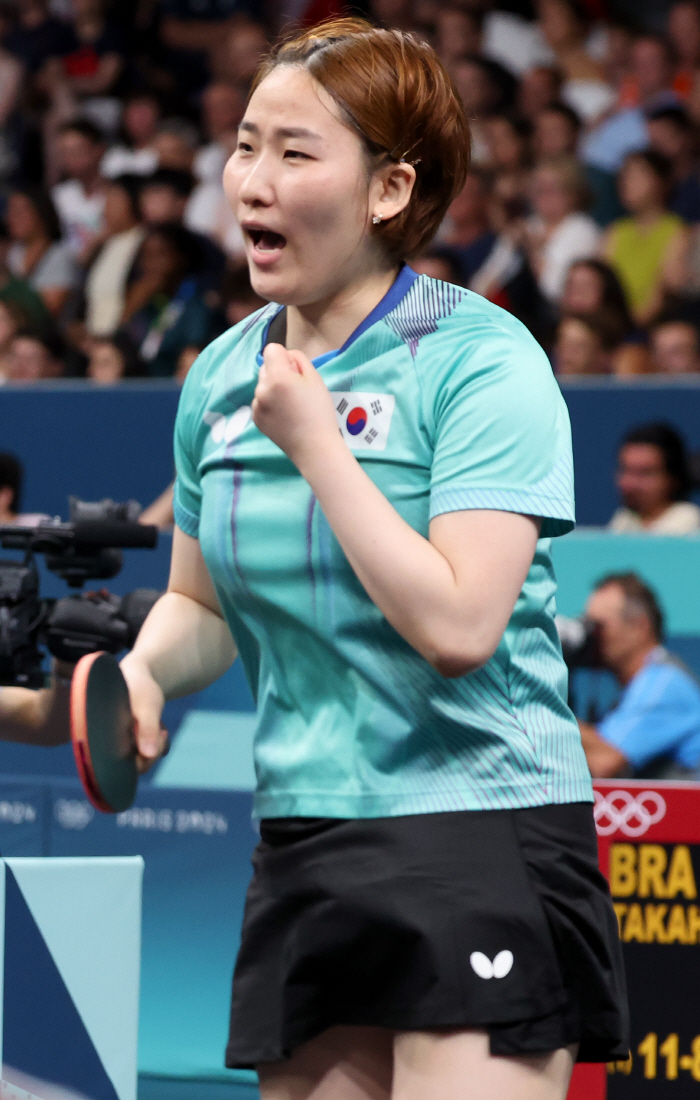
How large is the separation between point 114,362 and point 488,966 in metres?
5.87

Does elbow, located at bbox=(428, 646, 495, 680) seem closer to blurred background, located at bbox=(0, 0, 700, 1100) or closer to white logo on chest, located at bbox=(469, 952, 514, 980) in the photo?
white logo on chest, located at bbox=(469, 952, 514, 980)

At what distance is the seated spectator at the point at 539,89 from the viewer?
761 cm

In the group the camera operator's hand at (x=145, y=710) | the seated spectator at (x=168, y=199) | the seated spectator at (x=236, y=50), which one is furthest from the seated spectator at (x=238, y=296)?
the camera operator's hand at (x=145, y=710)

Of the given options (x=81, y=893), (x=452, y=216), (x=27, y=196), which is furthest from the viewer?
(x=27, y=196)

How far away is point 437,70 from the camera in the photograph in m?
1.43

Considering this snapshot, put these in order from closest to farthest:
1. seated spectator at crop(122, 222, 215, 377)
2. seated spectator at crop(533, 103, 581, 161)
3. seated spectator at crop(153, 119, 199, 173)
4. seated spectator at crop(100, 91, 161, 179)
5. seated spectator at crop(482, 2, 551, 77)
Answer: seated spectator at crop(122, 222, 215, 377), seated spectator at crop(533, 103, 581, 161), seated spectator at crop(482, 2, 551, 77), seated spectator at crop(153, 119, 199, 173), seated spectator at crop(100, 91, 161, 179)

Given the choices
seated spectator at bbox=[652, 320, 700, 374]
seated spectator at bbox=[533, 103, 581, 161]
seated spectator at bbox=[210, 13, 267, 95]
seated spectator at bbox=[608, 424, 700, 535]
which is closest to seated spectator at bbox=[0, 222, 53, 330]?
seated spectator at bbox=[210, 13, 267, 95]

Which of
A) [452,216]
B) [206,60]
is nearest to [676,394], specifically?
[452,216]

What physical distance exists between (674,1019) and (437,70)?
1.80 m

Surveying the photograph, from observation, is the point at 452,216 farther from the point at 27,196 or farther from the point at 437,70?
the point at 437,70

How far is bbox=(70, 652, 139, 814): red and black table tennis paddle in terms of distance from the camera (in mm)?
1362

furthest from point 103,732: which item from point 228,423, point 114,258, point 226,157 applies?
point 226,157

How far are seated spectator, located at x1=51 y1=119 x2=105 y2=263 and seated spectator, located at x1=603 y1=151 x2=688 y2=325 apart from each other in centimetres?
318

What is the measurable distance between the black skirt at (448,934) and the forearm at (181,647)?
0.22 m
